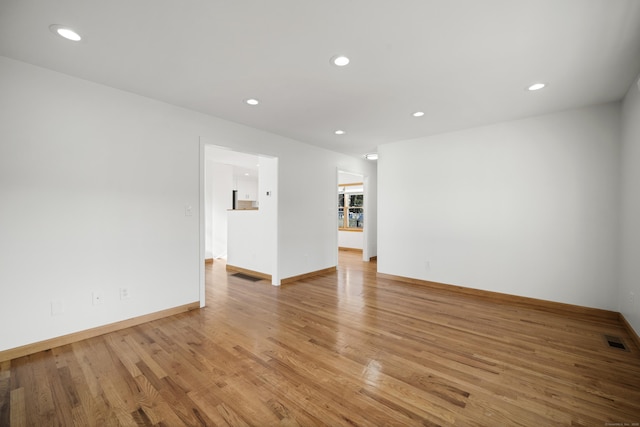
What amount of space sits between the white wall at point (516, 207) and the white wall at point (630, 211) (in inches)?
7.8

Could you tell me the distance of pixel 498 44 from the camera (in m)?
1.99

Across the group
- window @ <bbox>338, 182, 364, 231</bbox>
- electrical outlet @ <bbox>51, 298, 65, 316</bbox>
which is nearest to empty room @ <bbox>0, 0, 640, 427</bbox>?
electrical outlet @ <bbox>51, 298, 65, 316</bbox>

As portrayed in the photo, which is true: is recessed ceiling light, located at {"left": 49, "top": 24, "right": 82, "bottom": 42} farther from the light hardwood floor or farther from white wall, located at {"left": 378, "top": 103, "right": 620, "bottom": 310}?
white wall, located at {"left": 378, "top": 103, "right": 620, "bottom": 310}

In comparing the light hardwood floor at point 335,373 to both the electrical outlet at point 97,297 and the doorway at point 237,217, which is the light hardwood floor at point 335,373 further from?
the doorway at point 237,217

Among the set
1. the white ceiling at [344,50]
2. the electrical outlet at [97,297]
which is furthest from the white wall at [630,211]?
the electrical outlet at [97,297]

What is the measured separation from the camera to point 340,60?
220cm

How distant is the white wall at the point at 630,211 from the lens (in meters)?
2.49

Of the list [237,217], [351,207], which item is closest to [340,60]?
[237,217]

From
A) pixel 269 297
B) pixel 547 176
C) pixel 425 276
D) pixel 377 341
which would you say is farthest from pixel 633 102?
pixel 269 297

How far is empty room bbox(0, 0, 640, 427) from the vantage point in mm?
1719

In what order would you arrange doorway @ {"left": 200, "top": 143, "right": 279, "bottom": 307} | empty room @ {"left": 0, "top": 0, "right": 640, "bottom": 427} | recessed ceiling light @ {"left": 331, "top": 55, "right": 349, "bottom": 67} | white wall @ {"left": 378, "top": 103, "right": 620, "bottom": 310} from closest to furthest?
empty room @ {"left": 0, "top": 0, "right": 640, "bottom": 427}
recessed ceiling light @ {"left": 331, "top": 55, "right": 349, "bottom": 67}
white wall @ {"left": 378, "top": 103, "right": 620, "bottom": 310}
doorway @ {"left": 200, "top": 143, "right": 279, "bottom": 307}

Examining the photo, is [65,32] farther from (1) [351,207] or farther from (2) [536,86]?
(1) [351,207]

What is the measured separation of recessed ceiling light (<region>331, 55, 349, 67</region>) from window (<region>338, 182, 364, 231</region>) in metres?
6.23

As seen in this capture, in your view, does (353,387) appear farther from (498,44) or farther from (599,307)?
(599,307)
